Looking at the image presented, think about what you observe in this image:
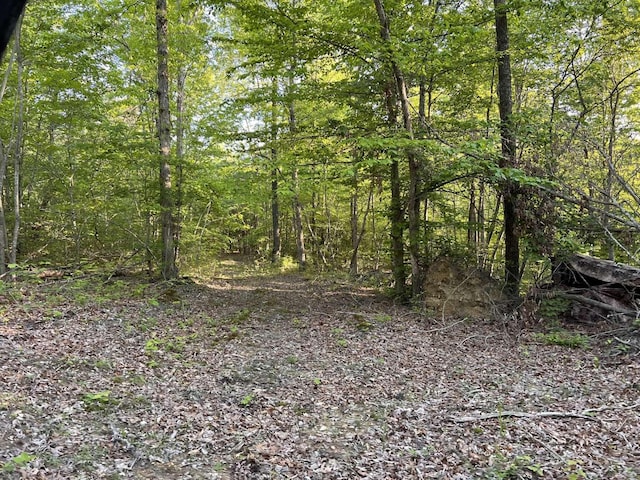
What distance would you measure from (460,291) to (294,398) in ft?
18.2

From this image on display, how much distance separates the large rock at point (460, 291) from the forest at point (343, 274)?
0.05 m

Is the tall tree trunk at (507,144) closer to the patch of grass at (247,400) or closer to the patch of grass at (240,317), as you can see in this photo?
the patch of grass at (240,317)

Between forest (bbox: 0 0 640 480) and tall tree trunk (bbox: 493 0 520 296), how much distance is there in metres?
0.06

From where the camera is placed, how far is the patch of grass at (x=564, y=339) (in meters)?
7.14

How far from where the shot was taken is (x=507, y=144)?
8.96 m

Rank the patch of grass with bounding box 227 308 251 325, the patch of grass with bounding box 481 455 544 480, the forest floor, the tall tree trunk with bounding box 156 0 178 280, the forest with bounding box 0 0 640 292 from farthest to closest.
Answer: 1. the tall tree trunk with bounding box 156 0 178 280
2. the patch of grass with bounding box 227 308 251 325
3. the forest with bounding box 0 0 640 292
4. the forest floor
5. the patch of grass with bounding box 481 455 544 480

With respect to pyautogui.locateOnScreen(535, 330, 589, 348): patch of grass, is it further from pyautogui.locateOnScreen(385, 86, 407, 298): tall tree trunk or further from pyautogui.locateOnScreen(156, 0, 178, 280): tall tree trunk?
pyautogui.locateOnScreen(156, 0, 178, 280): tall tree trunk

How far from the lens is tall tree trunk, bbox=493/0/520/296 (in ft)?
28.6

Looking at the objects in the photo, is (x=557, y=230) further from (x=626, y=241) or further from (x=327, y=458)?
(x=327, y=458)

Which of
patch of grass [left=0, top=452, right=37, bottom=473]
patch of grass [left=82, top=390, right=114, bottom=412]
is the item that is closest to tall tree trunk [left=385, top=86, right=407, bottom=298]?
patch of grass [left=82, top=390, right=114, bottom=412]

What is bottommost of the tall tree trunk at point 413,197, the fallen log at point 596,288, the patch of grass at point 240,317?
the patch of grass at point 240,317

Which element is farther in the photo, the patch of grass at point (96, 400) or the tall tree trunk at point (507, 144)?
the tall tree trunk at point (507, 144)

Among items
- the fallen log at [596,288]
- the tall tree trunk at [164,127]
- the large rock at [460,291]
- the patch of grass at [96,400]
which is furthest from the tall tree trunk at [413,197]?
the patch of grass at [96,400]

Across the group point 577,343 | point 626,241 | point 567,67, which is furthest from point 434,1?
point 577,343
